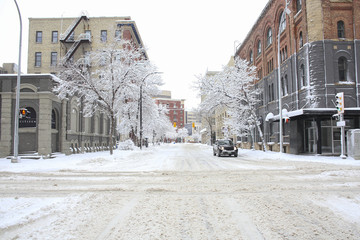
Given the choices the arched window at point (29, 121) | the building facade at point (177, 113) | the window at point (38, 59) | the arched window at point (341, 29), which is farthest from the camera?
the building facade at point (177, 113)

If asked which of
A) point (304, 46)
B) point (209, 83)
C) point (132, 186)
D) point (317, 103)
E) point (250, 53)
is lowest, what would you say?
point (132, 186)

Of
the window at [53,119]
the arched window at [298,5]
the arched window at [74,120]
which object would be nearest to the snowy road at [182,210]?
the window at [53,119]

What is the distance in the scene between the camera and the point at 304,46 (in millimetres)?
24719

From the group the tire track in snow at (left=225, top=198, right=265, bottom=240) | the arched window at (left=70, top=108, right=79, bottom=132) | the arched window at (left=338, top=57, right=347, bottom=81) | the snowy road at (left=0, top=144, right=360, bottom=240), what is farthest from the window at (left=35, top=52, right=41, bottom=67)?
the tire track in snow at (left=225, top=198, right=265, bottom=240)

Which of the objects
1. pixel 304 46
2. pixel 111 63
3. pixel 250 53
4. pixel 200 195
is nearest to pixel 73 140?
pixel 111 63

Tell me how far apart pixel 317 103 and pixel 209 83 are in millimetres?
11449

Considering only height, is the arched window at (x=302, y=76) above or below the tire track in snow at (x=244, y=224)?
above

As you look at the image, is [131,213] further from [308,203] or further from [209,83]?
[209,83]

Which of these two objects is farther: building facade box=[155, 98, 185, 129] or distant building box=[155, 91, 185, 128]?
building facade box=[155, 98, 185, 129]

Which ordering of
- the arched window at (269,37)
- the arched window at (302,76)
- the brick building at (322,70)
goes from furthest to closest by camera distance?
the arched window at (269,37) < the arched window at (302,76) < the brick building at (322,70)

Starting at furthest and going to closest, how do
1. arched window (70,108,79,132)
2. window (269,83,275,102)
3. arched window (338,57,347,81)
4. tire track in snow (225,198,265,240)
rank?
window (269,83,275,102), arched window (70,108,79,132), arched window (338,57,347,81), tire track in snow (225,198,265,240)

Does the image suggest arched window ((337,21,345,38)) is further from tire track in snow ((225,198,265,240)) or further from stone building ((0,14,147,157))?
tire track in snow ((225,198,265,240))

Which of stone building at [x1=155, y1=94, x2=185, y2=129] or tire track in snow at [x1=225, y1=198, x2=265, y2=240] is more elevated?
stone building at [x1=155, y1=94, x2=185, y2=129]

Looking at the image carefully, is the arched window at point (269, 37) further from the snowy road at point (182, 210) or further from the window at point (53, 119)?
the snowy road at point (182, 210)
